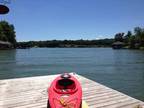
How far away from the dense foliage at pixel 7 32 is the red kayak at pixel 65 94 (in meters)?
82.7

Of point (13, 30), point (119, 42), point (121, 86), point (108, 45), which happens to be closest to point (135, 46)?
point (119, 42)

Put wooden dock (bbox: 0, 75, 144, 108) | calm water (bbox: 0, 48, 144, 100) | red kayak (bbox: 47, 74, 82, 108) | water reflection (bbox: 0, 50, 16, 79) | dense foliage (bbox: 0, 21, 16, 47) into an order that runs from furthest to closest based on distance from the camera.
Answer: dense foliage (bbox: 0, 21, 16, 47) → water reflection (bbox: 0, 50, 16, 79) → calm water (bbox: 0, 48, 144, 100) → wooden dock (bbox: 0, 75, 144, 108) → red kayak (bbox: 47, 74, 82, 108)

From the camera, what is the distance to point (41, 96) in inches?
318

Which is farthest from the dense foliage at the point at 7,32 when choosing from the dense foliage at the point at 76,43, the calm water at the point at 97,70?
the dense foliage at the point at 76,43

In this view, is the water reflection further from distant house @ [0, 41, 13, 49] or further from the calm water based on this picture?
distant house @ [0, 41, 13, 49]

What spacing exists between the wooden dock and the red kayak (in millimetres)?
1544

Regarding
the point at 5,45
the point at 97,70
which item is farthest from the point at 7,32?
the point at 97,70

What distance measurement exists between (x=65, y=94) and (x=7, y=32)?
291ft

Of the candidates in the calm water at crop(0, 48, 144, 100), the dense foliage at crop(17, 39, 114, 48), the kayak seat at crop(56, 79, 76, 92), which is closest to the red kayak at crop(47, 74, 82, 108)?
the kayak seat at crop(56, 79, 76, 92)

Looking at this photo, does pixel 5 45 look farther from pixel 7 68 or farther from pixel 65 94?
pixel 65 94

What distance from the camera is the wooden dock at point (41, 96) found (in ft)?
23.7

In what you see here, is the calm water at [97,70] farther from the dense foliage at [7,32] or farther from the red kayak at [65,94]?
the dense foliage at [7,32]

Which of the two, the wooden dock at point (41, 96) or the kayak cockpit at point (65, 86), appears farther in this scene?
the wooden dock at point (41, 96)

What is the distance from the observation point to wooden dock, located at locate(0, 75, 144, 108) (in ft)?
23.7
